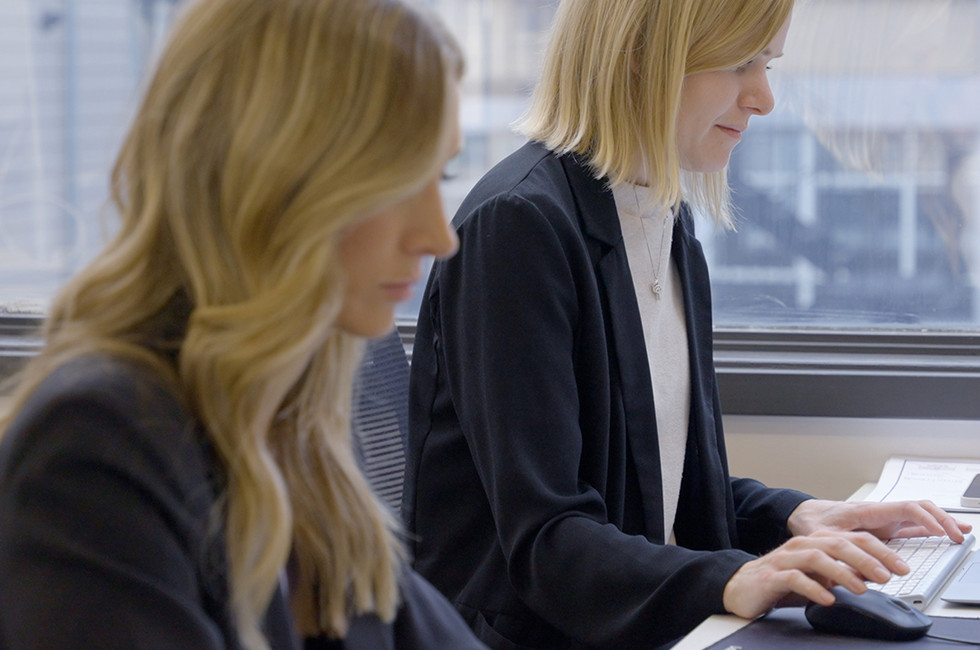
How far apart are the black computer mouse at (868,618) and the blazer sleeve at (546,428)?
11 cm

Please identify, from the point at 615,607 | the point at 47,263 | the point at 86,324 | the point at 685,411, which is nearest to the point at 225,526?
the point at 86,324

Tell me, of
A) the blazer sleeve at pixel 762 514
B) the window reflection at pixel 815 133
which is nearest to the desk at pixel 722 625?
the blazer sleeve at pixel 762 514

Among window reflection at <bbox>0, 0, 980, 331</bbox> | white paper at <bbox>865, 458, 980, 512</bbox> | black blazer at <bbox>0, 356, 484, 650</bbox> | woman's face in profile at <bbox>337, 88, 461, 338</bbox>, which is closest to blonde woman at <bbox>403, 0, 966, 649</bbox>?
white paper at <bbox>865, 458, 980, 512</bbox>

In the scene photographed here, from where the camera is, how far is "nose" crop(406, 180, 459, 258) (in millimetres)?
748

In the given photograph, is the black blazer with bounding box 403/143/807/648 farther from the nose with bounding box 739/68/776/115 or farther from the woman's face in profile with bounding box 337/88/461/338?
the woman's face in profile with bounding box 337/88/461/338

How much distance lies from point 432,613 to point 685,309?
66 cm

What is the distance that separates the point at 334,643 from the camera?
79 cm

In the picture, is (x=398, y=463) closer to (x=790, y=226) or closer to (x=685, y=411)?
(x=685, y=411)

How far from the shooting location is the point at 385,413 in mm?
1289

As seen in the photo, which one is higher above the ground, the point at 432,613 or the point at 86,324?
the point at 86,324

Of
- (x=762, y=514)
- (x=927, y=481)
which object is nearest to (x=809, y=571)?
(x=762, y=514)

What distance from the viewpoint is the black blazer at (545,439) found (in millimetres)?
1102

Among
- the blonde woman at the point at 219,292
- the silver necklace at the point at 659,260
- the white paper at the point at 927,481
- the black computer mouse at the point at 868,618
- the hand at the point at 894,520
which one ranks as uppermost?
the blonde woman at the point at 219,292

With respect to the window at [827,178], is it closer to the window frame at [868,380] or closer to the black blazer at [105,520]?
the window frame at [868,380]
